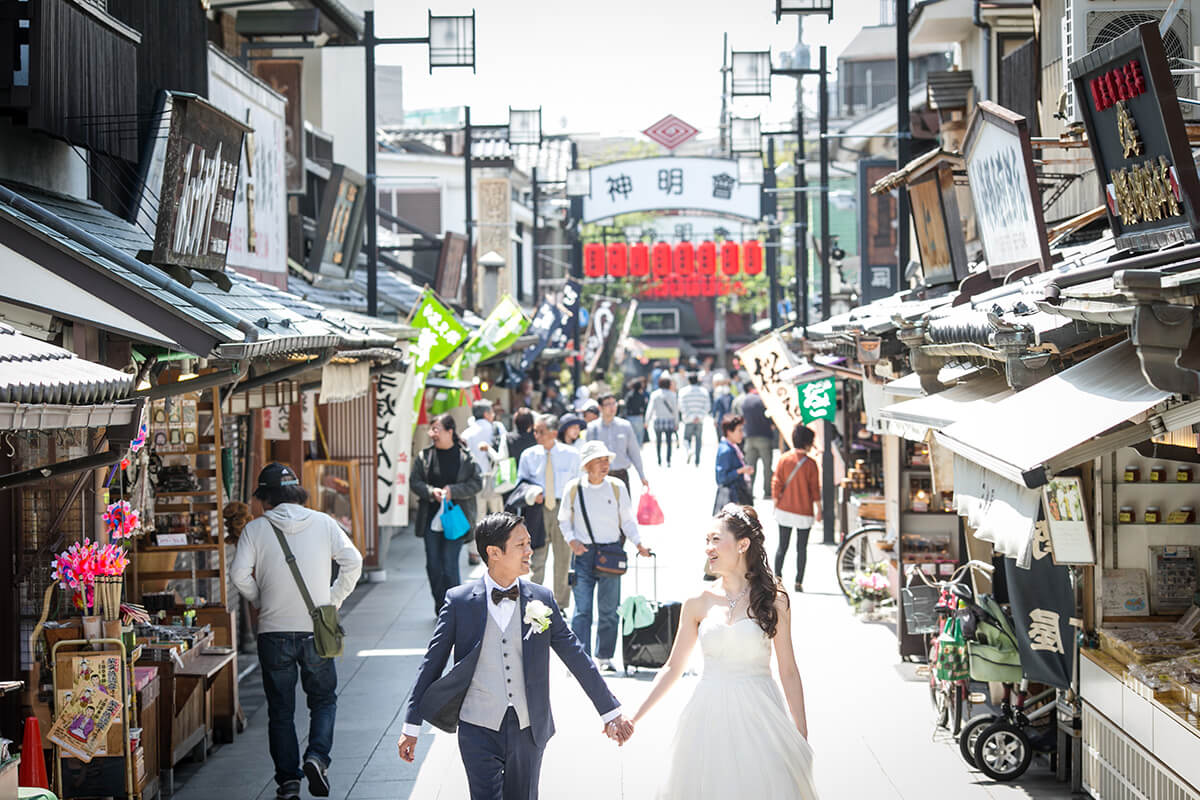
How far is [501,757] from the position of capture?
6.64 meters

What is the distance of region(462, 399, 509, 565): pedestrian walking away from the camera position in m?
18.1

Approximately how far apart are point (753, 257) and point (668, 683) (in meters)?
40.3

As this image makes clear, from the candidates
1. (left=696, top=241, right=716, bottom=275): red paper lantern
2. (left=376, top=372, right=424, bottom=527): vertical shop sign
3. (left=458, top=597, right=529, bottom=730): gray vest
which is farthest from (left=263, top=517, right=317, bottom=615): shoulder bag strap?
(left=696, top=241, right=716, bottom=275): red paper lantern

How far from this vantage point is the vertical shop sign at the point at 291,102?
62.5 ft

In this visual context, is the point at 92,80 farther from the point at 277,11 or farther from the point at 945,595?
the point at 277,11

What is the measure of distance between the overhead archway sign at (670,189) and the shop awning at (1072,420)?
32.0 meters

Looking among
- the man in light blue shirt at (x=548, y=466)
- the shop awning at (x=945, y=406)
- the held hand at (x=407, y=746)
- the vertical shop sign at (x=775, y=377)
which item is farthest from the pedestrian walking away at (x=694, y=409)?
the held hand at (x=407, y=746)

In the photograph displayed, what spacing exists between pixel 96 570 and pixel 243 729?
3130 mm

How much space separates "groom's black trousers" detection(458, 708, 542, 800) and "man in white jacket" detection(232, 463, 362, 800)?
2.43 m

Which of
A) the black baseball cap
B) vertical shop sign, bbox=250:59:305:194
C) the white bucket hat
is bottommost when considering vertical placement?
the black baseball cap

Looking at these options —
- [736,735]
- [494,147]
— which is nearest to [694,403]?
[494,147]

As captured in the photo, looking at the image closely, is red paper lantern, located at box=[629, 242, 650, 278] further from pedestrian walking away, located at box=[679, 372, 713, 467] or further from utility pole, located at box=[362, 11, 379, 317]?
utility pole, located at box=[362, 11, 379, 317]

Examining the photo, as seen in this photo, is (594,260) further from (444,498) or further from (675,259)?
(444,498)

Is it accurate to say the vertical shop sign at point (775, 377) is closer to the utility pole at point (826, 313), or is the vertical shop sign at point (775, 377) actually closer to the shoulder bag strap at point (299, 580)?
the utility pole at point (826, 313)
